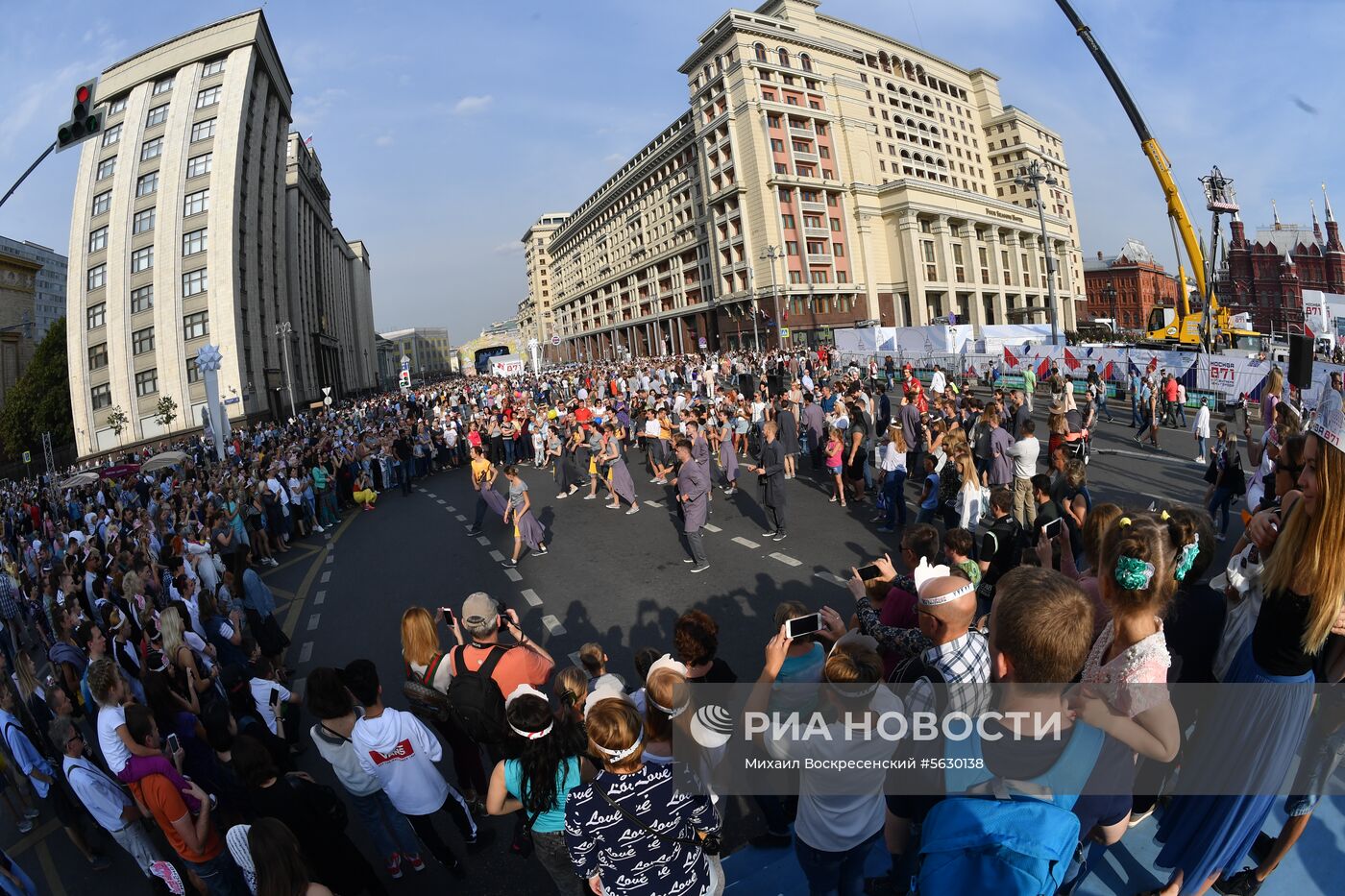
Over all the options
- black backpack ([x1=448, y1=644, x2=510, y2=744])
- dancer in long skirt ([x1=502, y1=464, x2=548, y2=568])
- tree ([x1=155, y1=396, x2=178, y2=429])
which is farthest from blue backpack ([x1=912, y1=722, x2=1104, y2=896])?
tree ([x1=155, y1=396, x2=178, y2=429])

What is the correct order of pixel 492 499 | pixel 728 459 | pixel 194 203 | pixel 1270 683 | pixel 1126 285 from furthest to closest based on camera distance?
pixel 1126 285 → pixel 194 203 → pixel 728 459 → pixel 492 499 → pixel 1270 683

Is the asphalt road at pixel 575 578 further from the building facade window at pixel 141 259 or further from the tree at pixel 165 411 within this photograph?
the building facade window at pixel 141 259

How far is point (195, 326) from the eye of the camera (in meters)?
42.8

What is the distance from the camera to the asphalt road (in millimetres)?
5342

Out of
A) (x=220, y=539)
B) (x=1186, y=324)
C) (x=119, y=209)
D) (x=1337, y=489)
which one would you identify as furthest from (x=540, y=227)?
(x=1337, y=489)

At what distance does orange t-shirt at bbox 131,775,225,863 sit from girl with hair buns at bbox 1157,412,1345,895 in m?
5.27

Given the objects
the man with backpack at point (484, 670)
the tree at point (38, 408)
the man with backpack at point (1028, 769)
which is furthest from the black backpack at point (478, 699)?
the tree at point (38, 408)

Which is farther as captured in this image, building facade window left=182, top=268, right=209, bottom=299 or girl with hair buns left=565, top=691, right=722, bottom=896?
Answer: building facade window left=182, top=268, right=209, bottom=299

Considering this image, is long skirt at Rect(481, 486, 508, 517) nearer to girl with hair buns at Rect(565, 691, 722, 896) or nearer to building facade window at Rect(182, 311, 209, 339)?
girl with hair buns at Rect(565, 691, 722, 896)

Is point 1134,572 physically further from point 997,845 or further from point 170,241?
point 170,241

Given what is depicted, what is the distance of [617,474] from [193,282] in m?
44.1

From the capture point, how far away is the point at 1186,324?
1121 inches

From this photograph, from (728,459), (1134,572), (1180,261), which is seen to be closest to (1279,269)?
(1180,261)

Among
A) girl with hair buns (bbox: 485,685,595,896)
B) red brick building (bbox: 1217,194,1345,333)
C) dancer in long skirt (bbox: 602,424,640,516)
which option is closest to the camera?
girl with hair buns (bbox: 485,685,595,896)
